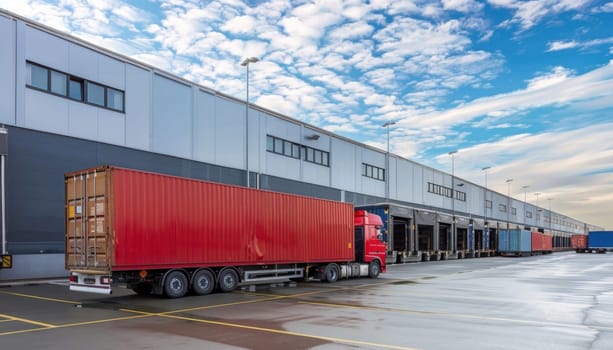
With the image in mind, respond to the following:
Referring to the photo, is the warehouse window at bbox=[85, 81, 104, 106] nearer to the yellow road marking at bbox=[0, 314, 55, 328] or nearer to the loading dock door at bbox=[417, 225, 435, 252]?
the yellow road marking at bbox=[0, 314, 55, 328]

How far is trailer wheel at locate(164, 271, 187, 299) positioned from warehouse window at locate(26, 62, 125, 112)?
1304 cm

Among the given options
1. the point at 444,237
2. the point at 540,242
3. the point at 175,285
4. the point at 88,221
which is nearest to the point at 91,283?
the point at 88,221

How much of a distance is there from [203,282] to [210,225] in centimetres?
187

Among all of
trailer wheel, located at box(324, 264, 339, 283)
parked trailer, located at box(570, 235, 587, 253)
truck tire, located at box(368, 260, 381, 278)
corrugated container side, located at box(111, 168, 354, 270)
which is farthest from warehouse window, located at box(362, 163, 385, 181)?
parked trailer, located at box(570, 235, 587, 253)

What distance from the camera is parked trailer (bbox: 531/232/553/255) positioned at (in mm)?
67875

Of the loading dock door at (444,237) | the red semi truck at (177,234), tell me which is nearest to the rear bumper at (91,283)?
the red semi truck at (177,234)

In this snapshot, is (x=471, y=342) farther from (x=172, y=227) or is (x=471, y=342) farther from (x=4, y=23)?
(x=4, y=23)

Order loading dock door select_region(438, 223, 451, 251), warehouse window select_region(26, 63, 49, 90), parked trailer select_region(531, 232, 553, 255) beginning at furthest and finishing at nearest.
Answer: parked trailer select_region(531, 232, 553, 255) < loading dock door select_region(438, 223, 451, 251) < warehouse window select_region(26, 63, 49, 90)

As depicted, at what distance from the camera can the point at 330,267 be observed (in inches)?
848

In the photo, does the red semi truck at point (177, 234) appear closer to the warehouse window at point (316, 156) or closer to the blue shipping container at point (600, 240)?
the warehouse window at point (316, 156)

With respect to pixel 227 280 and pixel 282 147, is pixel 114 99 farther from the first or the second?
pixel 282 147

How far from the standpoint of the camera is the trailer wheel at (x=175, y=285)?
14.9m

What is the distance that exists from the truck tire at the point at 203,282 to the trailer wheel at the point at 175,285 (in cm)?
39

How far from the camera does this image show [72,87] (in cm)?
2394
